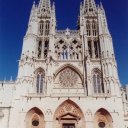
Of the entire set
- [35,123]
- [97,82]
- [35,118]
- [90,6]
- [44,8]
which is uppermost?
[90,6]

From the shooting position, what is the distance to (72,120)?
26281mm

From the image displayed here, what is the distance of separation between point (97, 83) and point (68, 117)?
5.83 metres

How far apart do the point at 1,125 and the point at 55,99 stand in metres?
6.73

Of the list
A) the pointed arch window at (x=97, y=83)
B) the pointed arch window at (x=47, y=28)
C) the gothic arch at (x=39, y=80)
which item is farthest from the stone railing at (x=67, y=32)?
the pointed arch window at (x=97, y=83)

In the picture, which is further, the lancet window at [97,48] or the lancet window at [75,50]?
the lancet window at [97,48]

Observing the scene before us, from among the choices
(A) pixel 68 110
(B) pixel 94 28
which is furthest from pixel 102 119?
(B) pixel 94 28

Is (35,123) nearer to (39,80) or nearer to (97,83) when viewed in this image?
(39,80)

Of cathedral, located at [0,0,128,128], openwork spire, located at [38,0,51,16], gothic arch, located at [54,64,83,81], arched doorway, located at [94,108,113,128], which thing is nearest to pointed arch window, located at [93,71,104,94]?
cathedral, located at [0,0,128,128]

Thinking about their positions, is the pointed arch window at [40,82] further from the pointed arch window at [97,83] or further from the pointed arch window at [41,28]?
the pointed arch window at [41,28]

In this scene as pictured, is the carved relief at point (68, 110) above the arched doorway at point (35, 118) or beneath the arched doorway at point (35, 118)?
above

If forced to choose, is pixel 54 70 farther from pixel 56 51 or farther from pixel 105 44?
pixel 105 44

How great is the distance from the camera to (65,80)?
2947cm

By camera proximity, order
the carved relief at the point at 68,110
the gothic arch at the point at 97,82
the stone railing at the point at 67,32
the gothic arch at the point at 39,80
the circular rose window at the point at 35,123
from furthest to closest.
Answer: the stone railing at the point at 67,32 → the gothic arch at the point at 39,80 → the gothic arch at the point at 97,82 → the carved relief at the point at 68,110 → the circular rose window at the point at 35,123

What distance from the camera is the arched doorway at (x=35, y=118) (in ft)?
85.3
